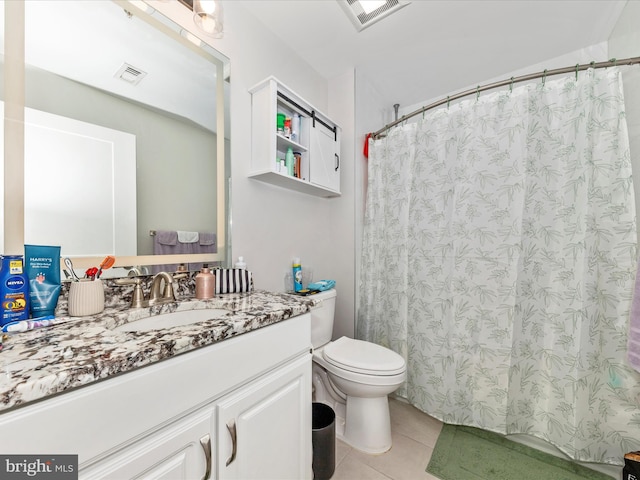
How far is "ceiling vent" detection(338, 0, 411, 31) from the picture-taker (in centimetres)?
140

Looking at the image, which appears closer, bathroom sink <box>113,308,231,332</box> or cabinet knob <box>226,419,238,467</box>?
cabinet knob <box>226,419,238,467</box>

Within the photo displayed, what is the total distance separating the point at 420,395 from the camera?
65.0 inches

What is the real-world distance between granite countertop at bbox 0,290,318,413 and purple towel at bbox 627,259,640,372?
137cm

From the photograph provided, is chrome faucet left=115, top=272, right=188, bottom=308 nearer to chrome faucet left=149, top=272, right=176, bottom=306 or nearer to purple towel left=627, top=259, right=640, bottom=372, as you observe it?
chrome faucet left=149, top=272, right=176, bottom=306

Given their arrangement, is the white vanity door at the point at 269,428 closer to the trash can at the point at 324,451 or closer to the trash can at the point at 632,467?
the trash can at the point at 324,451

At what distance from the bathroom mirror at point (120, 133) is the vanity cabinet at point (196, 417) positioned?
0.58 m

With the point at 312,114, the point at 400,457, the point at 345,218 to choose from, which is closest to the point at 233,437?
the point at 400,457

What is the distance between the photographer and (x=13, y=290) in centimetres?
73

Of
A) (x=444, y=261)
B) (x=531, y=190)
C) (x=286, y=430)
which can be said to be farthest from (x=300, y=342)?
(x=531, y=190)

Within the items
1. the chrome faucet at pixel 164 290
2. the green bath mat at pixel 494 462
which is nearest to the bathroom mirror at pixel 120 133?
the chrome faucet at pixel 164 290

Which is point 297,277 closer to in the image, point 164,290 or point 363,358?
point 363,358

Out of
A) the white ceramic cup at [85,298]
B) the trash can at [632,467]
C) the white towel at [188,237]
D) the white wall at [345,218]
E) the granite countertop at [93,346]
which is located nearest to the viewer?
the granite countertop at [93,346]

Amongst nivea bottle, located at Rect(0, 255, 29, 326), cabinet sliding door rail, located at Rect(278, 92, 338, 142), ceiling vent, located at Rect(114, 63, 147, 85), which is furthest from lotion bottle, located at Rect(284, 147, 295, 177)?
nivea bottle, located at Rect(0, 255, 29, 326)

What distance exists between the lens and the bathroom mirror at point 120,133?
856 millimetres
